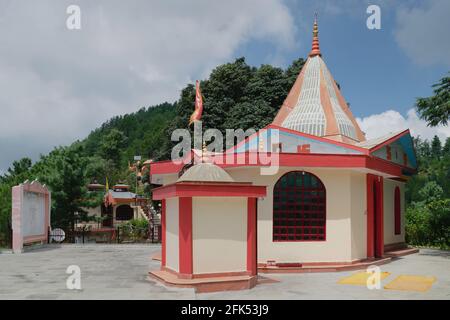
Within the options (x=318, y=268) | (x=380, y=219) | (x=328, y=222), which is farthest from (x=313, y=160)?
(x=380, y=219)

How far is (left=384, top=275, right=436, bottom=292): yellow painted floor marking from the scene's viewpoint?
11938mm

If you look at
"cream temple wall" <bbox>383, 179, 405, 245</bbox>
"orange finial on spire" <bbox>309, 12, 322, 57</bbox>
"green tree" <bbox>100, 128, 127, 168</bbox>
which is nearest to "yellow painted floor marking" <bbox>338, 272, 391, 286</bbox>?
"cream temple wall" <bbox>383, 179, 405, 245</bbox>

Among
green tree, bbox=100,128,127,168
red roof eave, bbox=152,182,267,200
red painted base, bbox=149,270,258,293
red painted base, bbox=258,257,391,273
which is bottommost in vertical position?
red painted base, bbox=258,257,391,273

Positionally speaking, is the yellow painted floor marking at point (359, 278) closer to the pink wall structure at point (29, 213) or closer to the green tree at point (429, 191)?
the pink wall structure at point (29, 213)

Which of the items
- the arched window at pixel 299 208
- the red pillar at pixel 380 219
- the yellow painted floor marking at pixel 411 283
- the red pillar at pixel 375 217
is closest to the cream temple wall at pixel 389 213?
the red pillar at pixel 380 219

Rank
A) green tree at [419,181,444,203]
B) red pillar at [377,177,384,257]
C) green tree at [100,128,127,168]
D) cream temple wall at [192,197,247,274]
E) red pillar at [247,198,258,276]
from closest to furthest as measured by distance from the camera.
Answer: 1. cream temple wall at [192,197,247,274]
2. red pillar at [247,198,258,276]
3. red pillar at [377,177,384,257]
4. green tree at [419,181,444,203]
5. green tree at [100,128,127,168]

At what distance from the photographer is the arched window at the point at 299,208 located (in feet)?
49.8

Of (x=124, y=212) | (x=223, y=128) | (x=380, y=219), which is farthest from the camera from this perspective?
(x=124, y=212)

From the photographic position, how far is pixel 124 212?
47.0m

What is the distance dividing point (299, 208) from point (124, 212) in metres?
34.2

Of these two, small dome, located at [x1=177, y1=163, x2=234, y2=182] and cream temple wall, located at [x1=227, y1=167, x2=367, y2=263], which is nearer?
small dome, located at [x1=177, y1=163, x2=234, y2=182]

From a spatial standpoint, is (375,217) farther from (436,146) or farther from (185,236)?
(436,146)

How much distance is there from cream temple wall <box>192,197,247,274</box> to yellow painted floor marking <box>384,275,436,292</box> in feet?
12.6

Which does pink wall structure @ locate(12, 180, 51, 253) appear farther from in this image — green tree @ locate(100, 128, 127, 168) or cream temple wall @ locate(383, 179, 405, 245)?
green tree @ locate(100, 128, 127, 168)
